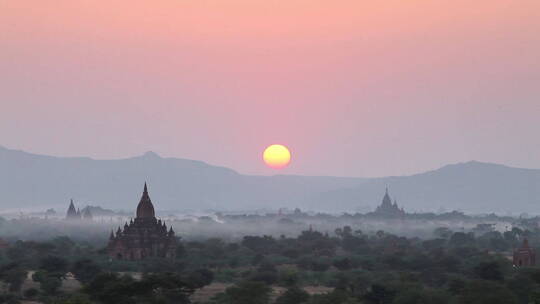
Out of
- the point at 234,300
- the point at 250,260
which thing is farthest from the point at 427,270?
the point at 234,300

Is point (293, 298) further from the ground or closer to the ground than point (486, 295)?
closer to the ground

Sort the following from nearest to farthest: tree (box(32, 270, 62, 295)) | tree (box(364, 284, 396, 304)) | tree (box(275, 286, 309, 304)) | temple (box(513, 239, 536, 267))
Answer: tree (box(275, 286, 309, 304)) < tree (box(364, 284, 396, 304)) < tree (box(32, 270, 62, 295)) < temple (box(513, 239, 536, 267))

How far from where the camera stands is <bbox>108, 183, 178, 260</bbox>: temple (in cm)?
14238

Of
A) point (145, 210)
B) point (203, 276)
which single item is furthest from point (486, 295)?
point (145, 210)

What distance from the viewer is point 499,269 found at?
109 meters

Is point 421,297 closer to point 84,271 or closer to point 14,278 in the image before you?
point 84,271

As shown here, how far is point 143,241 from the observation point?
472 feet

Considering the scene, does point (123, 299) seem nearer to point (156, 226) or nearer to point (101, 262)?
point (101, 262)

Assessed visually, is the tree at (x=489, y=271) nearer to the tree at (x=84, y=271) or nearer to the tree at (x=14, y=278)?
the tree at (x=84, y=271)

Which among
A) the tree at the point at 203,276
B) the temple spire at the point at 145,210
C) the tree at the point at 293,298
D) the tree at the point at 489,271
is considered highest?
the temple spire at the point at 145,210

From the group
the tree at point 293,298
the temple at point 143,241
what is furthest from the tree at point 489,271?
the temple at point 143,241

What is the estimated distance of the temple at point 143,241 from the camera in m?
142

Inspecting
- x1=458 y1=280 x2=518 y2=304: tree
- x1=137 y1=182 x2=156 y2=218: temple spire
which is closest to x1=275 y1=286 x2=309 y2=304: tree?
x1=458 y1=280 x2=518 y2=304: tree

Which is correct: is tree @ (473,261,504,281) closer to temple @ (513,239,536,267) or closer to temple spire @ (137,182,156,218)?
temple @ (513,239,536,267)
